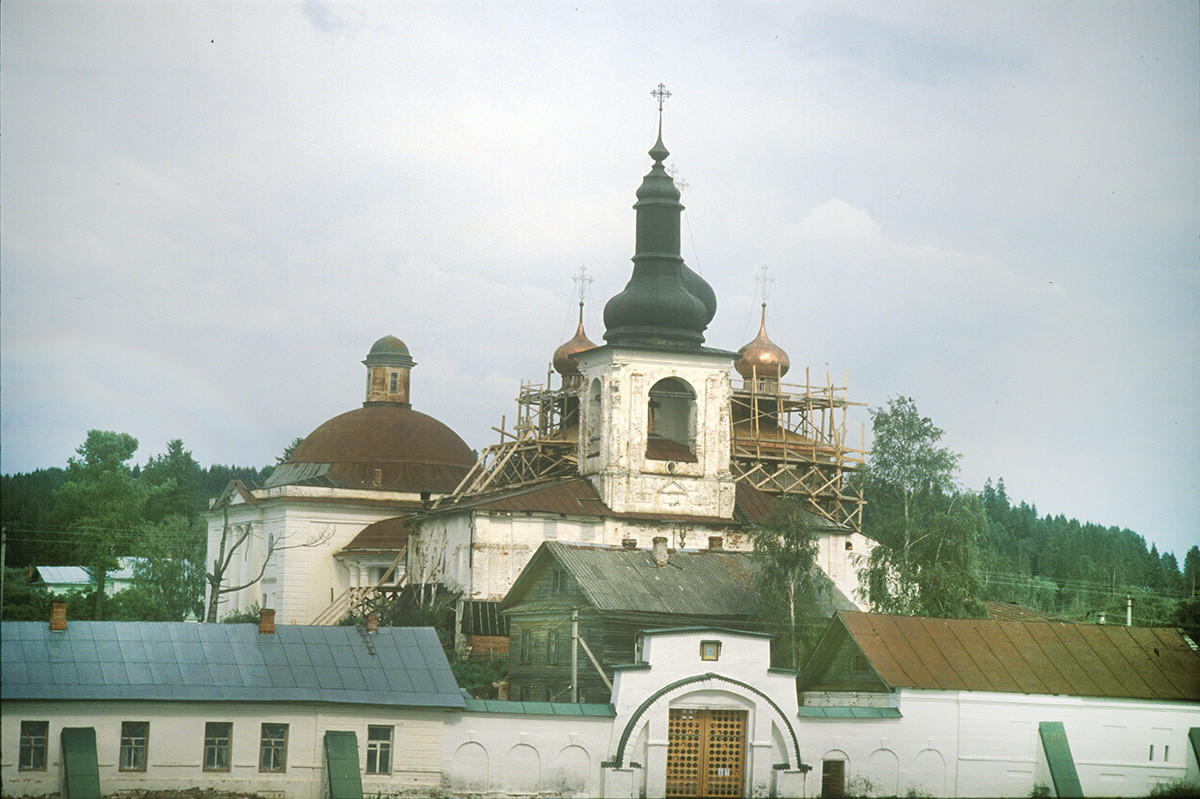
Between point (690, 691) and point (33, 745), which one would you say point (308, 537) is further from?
point (33, 745)

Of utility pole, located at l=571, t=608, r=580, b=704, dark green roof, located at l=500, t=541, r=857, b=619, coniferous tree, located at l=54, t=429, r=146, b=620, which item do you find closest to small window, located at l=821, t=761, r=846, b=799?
utility pole, located at l=571, t=608, r=580, b=704

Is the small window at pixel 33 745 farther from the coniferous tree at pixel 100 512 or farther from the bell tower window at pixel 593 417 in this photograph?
the coniferous tree at pixel 100 512

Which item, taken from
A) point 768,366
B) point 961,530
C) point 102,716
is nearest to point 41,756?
point 102,716

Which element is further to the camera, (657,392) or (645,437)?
(657,392)

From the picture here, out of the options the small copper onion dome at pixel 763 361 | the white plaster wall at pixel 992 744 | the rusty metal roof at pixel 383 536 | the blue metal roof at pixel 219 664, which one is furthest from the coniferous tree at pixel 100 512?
the white plaster wall at pixel 992 744

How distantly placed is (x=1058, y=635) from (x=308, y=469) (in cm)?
3206

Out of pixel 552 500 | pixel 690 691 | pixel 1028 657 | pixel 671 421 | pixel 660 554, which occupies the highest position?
pixel 671 421

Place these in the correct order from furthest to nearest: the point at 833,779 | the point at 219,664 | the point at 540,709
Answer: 1. the point at 833,779
2. the point at 540,709
3. the point at 219,664

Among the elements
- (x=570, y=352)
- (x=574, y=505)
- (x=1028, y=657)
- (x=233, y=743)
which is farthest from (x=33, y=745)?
(x=570, y=352)

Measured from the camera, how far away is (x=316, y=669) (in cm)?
2748

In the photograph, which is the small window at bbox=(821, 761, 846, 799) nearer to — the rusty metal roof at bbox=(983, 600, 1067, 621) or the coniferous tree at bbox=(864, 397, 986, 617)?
the coniferous tree at bbox=(864, 397, 986, 617)

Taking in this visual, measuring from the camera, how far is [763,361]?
6253 centimetres

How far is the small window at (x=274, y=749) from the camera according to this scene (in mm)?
A: 26391

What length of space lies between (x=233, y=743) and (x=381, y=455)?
1286 inches
